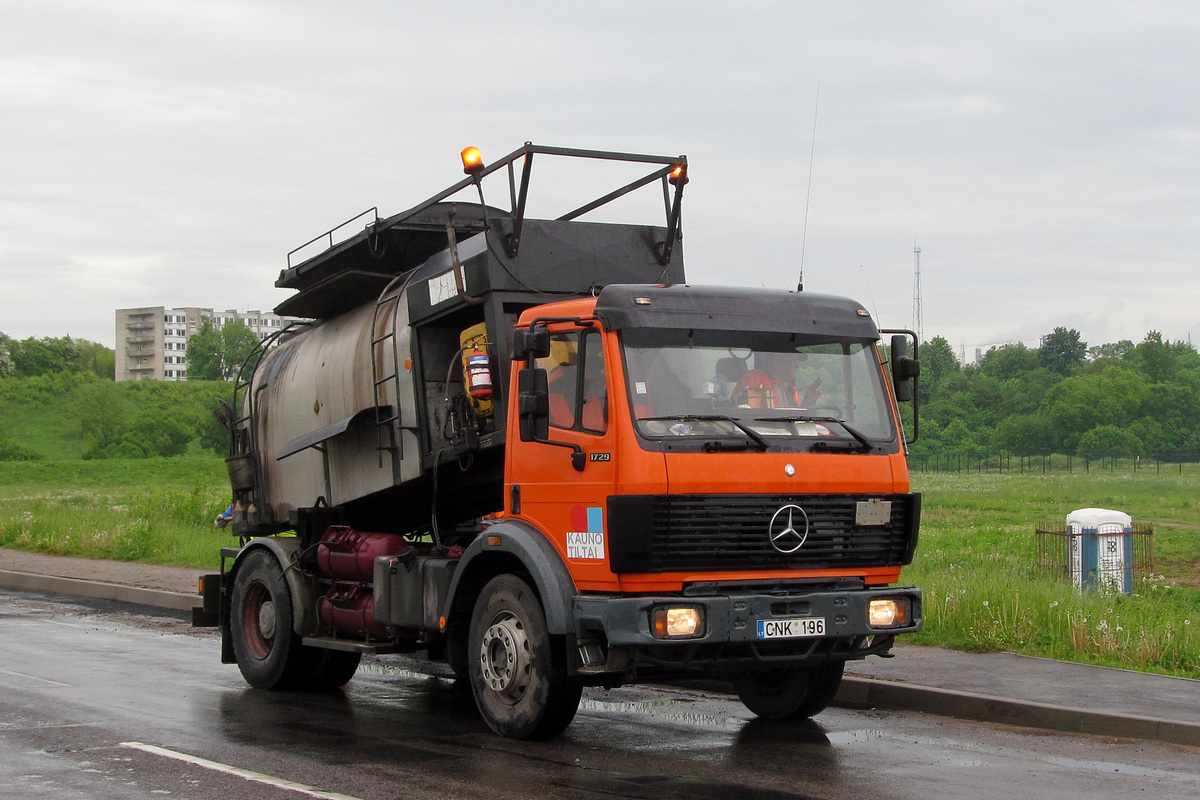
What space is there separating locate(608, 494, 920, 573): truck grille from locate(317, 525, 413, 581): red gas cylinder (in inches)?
120

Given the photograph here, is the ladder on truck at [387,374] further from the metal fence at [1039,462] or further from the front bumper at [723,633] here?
the metal fence at [1039,462]

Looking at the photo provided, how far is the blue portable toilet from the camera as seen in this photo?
1412cm

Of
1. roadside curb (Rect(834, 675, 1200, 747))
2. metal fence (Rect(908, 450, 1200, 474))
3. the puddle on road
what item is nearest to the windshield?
roadside curb (Rect(834, 675, 1200, 747))

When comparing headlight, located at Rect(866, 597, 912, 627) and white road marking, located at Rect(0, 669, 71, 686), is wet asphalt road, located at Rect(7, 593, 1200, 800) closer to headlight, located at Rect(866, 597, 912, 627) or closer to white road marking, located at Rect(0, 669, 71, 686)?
white road marking, located at Rect(0, 669, 71, 686)

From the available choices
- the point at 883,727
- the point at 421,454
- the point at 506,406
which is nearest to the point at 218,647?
the point at 421,454

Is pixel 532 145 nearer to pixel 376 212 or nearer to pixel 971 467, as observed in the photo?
pixel 376 212

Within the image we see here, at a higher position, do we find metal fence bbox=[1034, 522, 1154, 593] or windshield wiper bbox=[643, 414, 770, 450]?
windshield wiper bbox=[643, 414, 770, 450]

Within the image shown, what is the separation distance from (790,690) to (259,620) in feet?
15.5

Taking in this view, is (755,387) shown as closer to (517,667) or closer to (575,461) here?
(575,461)

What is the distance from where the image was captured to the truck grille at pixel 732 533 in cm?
741

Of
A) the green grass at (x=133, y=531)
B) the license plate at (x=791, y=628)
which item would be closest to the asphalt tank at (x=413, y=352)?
the license plate at (x=791, y=628)

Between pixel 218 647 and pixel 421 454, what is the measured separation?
16.9 ft

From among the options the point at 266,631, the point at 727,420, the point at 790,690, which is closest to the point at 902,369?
the point at 727,420

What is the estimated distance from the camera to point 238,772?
7.08m
